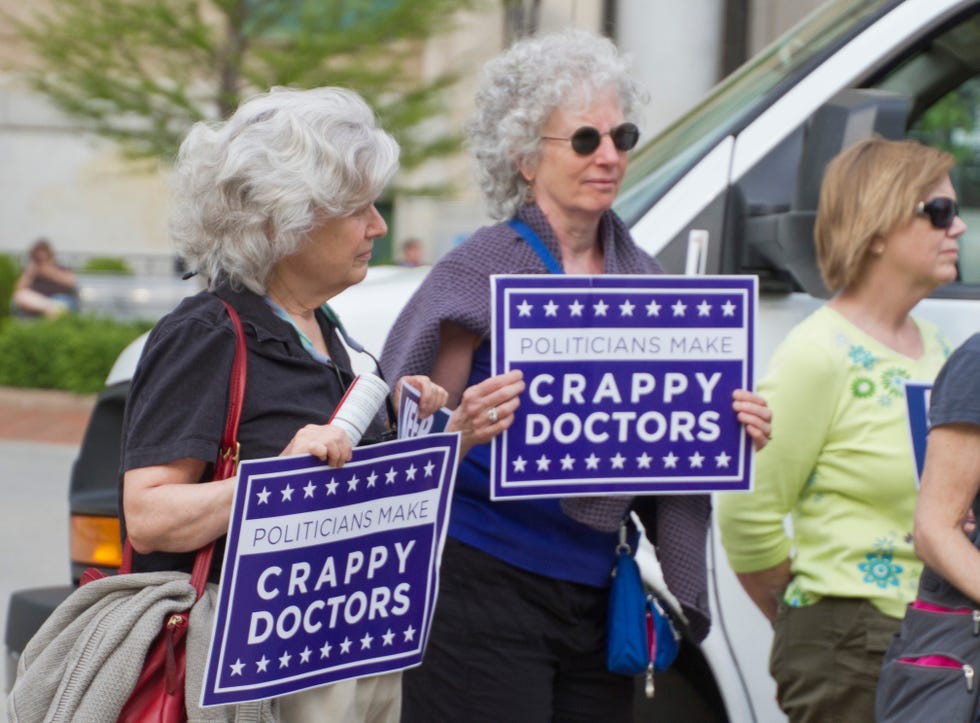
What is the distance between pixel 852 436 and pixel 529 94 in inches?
36.0

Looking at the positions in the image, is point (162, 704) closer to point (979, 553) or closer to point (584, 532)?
point (584, 532)

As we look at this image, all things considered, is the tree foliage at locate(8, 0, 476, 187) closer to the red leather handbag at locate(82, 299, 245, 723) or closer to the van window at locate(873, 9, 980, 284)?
the van window at locate(873, 9, 980, 284)

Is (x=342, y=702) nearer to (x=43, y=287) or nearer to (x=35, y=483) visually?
(x=35, y=483)

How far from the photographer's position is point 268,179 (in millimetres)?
2287

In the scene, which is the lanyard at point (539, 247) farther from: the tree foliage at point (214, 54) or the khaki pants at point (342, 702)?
the tree foliage at point (214, 54)

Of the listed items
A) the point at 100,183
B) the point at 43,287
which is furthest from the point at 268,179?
the point at 100,183

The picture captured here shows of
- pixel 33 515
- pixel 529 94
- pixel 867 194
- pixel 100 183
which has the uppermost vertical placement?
pixel 100 183

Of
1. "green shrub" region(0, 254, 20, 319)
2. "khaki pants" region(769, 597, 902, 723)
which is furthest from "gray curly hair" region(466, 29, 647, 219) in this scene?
"green shrub" region(0, 254, 20, 319)

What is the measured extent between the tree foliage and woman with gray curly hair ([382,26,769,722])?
32.3ft

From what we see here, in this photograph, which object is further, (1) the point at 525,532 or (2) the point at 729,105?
(2) the point at 729,105

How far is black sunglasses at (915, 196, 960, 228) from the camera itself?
298 cm

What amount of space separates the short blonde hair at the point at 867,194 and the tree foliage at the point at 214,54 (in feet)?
32.6

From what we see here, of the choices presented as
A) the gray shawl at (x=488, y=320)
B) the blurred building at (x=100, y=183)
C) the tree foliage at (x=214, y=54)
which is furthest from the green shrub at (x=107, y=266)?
the gray shawl at (x=488, y=320)

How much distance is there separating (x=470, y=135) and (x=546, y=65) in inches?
9.5
